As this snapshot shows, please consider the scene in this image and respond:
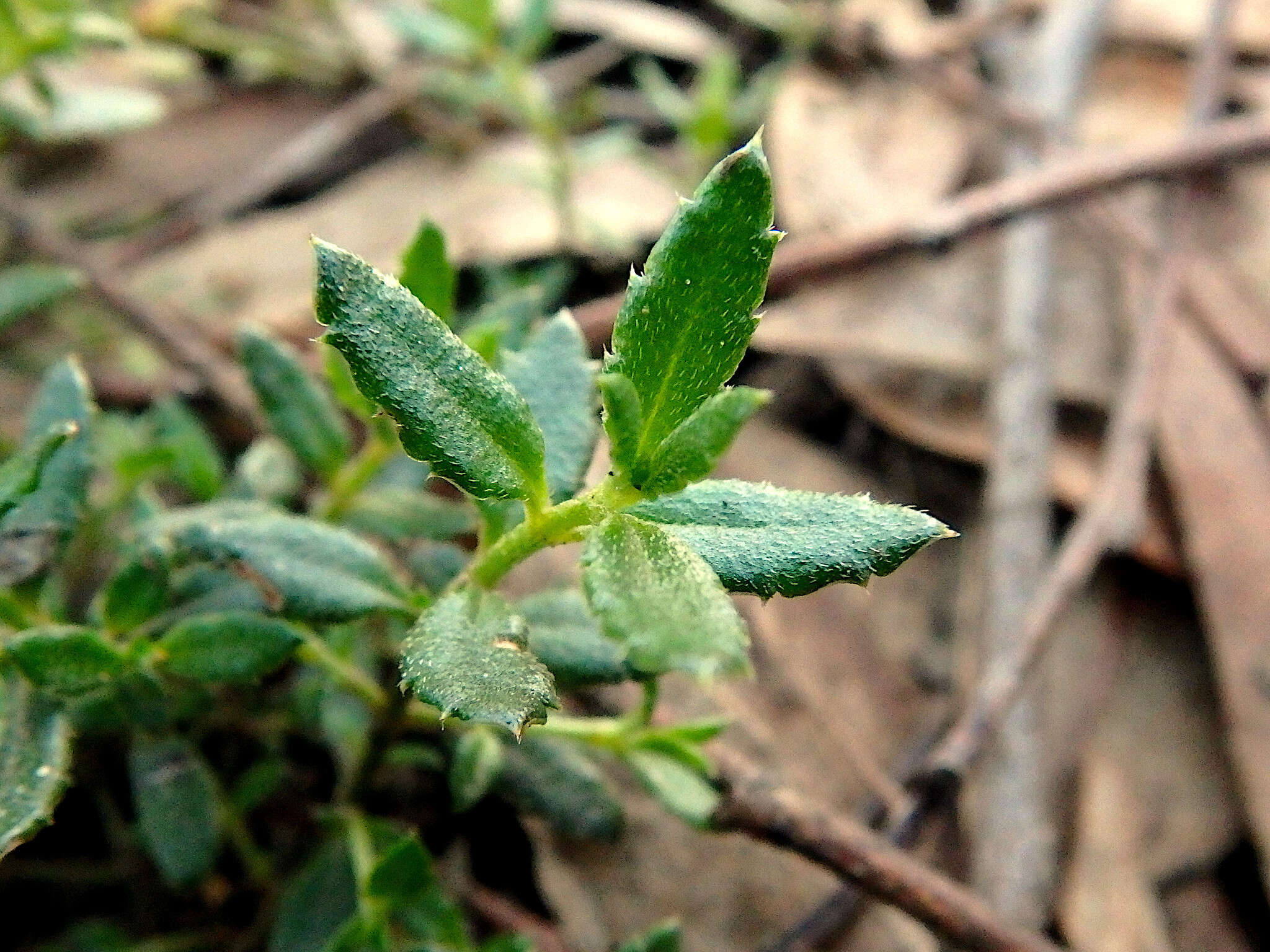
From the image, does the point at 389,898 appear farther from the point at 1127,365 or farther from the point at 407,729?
the point at 1127,365

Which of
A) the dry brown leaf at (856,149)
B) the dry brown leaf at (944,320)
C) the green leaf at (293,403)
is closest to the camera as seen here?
the green leaf at (293,403)

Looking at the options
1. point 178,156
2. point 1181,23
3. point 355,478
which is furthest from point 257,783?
point 1181,23

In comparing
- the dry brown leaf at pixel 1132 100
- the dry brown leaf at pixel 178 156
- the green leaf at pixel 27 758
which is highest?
the dry brown leaf at pixel 178 156

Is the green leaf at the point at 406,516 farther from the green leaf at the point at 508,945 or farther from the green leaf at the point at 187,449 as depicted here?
the green leaf at the point at 508,945

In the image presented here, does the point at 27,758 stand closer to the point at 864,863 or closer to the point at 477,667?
the point at 477,667

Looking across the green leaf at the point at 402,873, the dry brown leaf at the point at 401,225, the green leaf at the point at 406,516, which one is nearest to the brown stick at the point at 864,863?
the green leaf at the point at 402,873

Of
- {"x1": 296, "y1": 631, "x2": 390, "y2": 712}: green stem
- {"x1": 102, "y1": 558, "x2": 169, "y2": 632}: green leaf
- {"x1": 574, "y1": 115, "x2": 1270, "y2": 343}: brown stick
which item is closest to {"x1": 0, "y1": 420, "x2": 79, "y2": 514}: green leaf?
{"x1": 102, "y1": 558, "x2": 169, "y2": 632}: green leaf

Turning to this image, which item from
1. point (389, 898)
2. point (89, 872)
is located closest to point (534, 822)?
point (389, 898)
